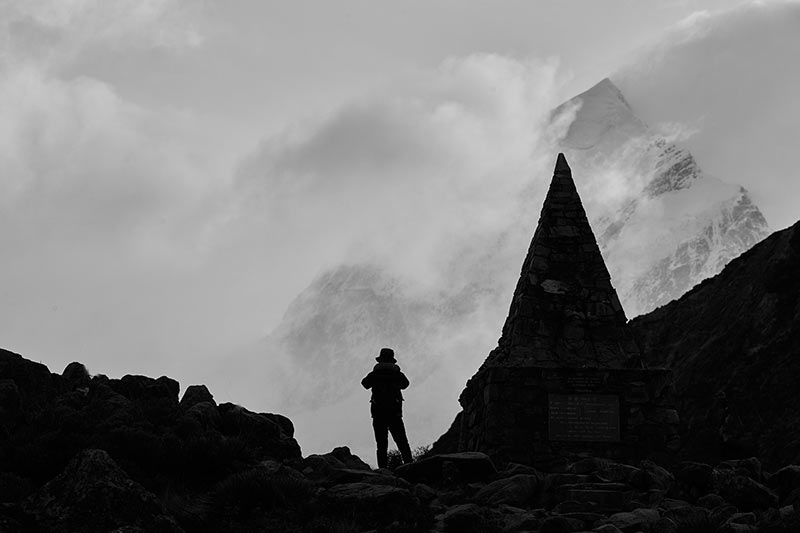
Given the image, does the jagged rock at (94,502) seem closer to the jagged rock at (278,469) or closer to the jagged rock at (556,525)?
the jagged rock at (278,469)

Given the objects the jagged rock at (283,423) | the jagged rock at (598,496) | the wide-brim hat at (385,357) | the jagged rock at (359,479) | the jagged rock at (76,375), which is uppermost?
the jagged rock at (76,375)

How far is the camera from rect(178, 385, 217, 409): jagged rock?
52.3 ft

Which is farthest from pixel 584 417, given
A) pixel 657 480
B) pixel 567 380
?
pixel 657 480

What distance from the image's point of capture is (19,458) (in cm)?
1177

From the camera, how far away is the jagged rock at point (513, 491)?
41.7 ft

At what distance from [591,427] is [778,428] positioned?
10116 mm

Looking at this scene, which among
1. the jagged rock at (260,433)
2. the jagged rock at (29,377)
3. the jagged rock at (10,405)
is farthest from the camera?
the jagged rock at (29,377)

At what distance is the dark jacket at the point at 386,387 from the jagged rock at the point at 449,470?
124 inches

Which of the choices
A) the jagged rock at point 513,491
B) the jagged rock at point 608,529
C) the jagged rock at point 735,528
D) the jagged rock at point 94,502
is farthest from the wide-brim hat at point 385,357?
the jagged rock at point 94,502

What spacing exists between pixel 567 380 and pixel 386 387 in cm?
282

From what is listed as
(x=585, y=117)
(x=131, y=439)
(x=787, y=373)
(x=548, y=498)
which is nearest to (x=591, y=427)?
(x=548, y=498)

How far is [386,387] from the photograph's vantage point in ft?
57.1

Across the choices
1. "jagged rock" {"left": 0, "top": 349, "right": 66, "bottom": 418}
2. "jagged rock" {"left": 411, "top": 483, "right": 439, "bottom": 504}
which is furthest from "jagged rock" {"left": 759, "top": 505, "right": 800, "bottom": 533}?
"jagged rock" {"left": 0, "top": 349, "right": 66, "bottom": 418}

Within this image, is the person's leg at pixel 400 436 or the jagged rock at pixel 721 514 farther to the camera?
the person's leg at pixel 400 436
